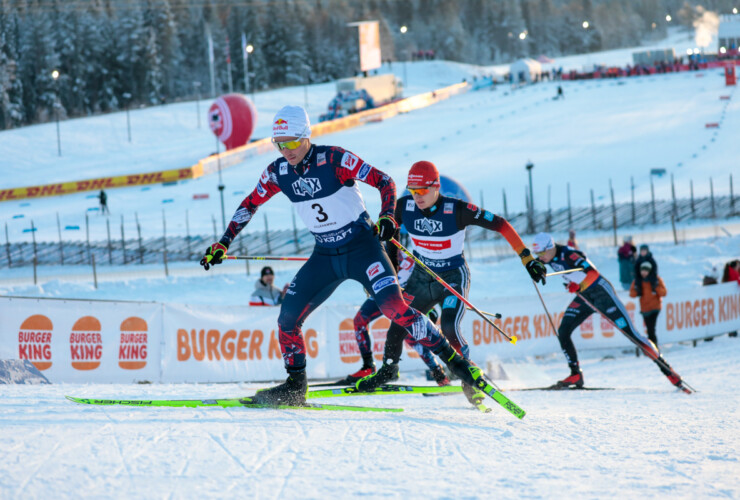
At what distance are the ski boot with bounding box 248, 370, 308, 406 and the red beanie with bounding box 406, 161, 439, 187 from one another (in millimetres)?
1779

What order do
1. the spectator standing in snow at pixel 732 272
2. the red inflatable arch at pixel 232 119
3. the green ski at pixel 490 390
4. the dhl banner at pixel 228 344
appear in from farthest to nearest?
the red inflatable arch at pixel 232 119 → the spectator standing in snow at pixel 732 272 → the dhl banner at pixel 228 344 → the green ski at pixel 490 390

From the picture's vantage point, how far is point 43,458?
447 centimetres

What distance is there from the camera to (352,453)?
15.5 ft

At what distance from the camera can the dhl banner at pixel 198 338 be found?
33.1 feet

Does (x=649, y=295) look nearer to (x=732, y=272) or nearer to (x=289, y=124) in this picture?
(x=732, y=272)

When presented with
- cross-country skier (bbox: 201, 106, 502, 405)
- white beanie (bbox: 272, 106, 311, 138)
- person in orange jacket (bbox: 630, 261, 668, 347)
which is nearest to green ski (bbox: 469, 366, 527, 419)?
cross-country skier (bbox: 201, 106, 502, 405)

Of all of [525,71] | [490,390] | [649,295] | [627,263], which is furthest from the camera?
[525,71]

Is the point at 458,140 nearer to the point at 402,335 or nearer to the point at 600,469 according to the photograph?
the point at 402,335

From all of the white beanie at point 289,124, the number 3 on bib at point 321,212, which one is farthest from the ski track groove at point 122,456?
the white beanie at point 289,124

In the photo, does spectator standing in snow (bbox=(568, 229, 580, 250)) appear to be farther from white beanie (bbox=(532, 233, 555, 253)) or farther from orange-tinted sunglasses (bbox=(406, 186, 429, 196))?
orange-tinted sunglasses (bbox=(406, 186, 429, 196))

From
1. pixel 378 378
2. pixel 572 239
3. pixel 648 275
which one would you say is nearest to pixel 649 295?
pixel 648 275

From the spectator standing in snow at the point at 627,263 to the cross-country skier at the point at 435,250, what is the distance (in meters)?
9.91

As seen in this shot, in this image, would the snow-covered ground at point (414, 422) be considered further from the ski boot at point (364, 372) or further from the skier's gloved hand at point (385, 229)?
the skier's gloved hand at point (385, 229)

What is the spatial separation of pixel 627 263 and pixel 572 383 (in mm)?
7263
